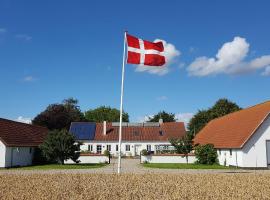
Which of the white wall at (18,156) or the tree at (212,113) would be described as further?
the tree at (212,113)

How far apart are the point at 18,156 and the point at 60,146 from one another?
440 centimetres

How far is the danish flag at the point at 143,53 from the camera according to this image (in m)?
25.8

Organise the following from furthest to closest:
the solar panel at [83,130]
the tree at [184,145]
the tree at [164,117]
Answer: the tree at [164,117], the solar panel at [83,130], the tree at [184,145]

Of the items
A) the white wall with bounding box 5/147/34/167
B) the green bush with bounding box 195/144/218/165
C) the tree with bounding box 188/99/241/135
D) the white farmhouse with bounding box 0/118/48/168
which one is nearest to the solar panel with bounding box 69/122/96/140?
the white farmhouse with bounding box 0/118/48/168

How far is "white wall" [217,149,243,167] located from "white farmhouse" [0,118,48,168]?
20.3m

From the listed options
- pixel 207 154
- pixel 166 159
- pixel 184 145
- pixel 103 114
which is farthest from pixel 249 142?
pixel 103 114

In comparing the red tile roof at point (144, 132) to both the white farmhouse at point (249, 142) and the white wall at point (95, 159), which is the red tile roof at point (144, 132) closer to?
the white wall at point (95, 159)

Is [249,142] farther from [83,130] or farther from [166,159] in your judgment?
[83,130]

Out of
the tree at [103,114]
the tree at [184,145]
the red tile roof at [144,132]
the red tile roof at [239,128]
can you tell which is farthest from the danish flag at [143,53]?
the tree at [103,114]

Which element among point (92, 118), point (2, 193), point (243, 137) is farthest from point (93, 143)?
point (92, 118)

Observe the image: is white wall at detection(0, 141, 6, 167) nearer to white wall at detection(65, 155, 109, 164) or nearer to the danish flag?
white wall at detection(65, 155, 109, 164)

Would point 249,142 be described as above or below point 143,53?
below

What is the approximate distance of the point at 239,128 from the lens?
43.3m

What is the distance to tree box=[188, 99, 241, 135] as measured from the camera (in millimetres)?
81931
